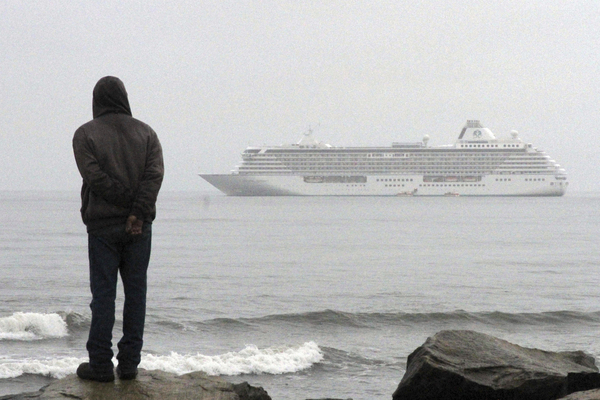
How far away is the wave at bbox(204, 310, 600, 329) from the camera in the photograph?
11.5 metres

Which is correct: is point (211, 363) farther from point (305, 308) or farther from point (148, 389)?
point (305, 308)

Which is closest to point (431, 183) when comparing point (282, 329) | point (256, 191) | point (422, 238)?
point (256, 191)

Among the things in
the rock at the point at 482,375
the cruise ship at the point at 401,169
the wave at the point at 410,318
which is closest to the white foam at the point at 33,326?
the wave at the point at 410,318

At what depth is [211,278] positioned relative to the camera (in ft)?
58.2

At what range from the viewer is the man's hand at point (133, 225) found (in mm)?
4055

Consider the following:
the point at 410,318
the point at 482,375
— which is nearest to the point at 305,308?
the point at 410,318

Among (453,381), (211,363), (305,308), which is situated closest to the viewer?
(453,381)

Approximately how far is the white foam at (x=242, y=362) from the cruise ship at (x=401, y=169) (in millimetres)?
86025

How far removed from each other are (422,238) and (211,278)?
17968mm

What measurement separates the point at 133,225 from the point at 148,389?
0.90m

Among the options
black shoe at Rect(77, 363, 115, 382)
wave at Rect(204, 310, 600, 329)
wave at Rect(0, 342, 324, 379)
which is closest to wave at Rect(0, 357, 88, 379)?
wave at Rect(0, 342, 324, 379)

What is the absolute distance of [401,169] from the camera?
95312 mm

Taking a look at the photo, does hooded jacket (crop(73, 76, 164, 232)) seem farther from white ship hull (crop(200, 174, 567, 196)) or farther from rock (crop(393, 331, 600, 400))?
white ship hull (crop(200, 174, 567, 196))

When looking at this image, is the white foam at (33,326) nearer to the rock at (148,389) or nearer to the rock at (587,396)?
the rock at (148,389)
